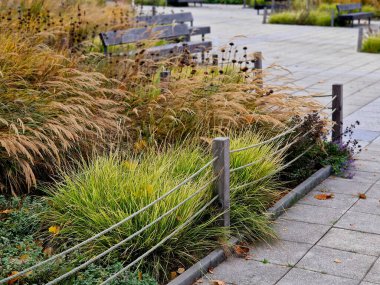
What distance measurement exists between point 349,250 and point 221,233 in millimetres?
1027

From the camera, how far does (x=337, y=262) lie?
19.3 ft

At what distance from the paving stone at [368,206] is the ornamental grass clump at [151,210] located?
1.03 metres

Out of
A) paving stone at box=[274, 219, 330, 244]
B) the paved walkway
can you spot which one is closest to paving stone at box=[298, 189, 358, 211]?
the paved walkway

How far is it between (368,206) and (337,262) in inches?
60.1

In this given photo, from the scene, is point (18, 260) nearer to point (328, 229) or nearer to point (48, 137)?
point (48, 137)

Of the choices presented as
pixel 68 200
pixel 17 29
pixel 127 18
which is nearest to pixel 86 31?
pixel 127 18

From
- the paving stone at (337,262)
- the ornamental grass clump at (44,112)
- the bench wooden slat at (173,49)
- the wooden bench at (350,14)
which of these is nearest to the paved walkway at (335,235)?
the paving stone at (337,262)

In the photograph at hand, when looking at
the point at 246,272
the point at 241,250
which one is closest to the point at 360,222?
the point at 241,250

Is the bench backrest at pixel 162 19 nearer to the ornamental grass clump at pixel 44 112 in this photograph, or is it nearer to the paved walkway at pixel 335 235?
the paved walkway at pixel 335 235

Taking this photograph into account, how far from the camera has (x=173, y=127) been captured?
757cm

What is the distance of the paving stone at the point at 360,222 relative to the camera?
6.64m

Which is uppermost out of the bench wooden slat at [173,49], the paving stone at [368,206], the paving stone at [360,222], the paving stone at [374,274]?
the bench wooden slat at [173,49]

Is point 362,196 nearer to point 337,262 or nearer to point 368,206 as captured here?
point 368,206

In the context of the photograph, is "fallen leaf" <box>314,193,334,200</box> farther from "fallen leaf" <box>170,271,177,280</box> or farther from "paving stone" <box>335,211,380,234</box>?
"fallen leaf" <box>170,271,177,280</box>
